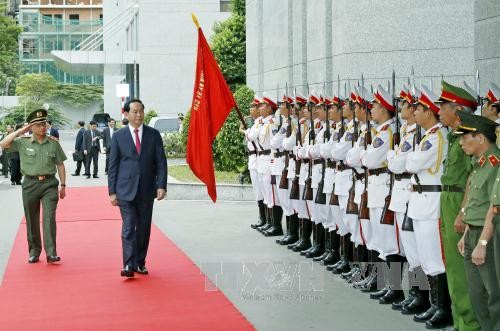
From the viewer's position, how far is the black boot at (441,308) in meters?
8.36

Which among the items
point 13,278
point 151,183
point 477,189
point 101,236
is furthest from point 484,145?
point 101,236

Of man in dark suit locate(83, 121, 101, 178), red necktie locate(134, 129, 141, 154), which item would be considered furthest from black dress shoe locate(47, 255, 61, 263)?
man in dark suit locate(83, 121, 101, 178)

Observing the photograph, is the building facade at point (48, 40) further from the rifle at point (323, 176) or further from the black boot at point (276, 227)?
the rifle at point (323, 176)

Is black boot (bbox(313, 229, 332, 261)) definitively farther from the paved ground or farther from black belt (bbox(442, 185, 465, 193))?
black belt (bbox(442, 185, 465, 193))

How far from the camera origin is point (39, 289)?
1042 cm

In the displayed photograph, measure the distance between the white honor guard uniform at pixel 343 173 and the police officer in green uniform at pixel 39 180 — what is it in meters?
3.69

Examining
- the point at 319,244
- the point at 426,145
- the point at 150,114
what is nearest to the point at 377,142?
the point at 426,145

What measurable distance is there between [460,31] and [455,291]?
904 cm

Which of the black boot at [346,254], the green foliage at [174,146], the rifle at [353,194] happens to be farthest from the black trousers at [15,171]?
the rifle at [353,194]

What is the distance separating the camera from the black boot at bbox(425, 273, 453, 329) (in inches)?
329

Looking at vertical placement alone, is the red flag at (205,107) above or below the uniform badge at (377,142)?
above

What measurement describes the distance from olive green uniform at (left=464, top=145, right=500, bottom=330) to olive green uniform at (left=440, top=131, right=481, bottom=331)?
489mm

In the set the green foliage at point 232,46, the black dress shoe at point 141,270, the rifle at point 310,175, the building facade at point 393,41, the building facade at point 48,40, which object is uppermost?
the building facade at point 48,40

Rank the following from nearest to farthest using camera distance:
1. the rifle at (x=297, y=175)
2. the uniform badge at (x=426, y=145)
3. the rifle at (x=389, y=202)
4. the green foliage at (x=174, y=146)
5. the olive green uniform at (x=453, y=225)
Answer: the olive green uniform at (x=453, y=225) < the uniform badge at (x=426, y=145) < the rifle at (x=389, y=202) < the rifle at (x=297, y=175) < the green foliage at (x=174, y=146)
